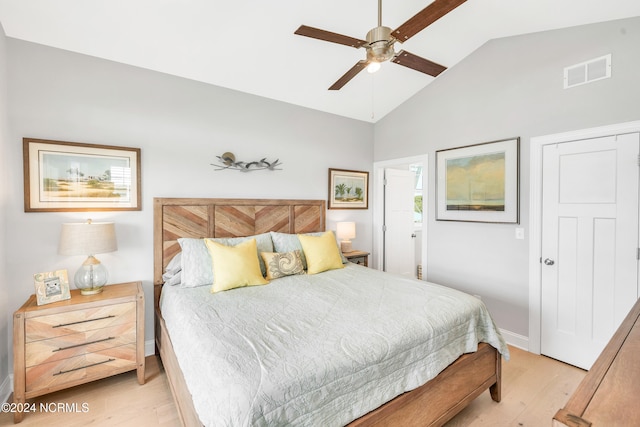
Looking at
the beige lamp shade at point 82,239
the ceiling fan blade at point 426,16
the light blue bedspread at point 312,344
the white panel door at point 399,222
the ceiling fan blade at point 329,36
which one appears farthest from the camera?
the white panel door at point 399,222

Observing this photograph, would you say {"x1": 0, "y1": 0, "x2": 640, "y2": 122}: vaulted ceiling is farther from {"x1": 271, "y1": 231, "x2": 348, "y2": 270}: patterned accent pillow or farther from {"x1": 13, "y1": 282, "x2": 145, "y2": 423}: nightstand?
{"x1": 13, "y1": 282, "x2": 145, "y2": 423}: nightstand

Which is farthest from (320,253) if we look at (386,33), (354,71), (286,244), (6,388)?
(6,388)

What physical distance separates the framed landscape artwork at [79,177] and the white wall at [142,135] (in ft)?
0.22

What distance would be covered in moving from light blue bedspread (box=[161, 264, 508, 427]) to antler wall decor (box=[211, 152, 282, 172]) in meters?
1.40

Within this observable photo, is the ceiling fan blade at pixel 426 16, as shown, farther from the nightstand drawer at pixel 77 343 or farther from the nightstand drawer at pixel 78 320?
the nightstand drawer at pixel 77 343

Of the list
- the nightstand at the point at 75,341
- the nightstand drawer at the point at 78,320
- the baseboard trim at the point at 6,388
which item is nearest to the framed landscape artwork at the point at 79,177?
the nightstand at the point at 75,341

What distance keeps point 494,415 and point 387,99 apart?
3.43 metres

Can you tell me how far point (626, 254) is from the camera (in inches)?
90.7

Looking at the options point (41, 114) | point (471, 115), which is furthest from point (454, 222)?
point (41, 114)

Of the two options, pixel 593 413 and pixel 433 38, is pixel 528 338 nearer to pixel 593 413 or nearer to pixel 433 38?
pixel 593 413

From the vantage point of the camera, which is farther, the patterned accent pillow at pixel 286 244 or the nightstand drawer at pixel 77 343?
the patterned accent pillow at pixel 286 244

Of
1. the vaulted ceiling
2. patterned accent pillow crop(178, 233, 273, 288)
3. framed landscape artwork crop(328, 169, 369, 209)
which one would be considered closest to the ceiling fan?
the vaulted ceiling

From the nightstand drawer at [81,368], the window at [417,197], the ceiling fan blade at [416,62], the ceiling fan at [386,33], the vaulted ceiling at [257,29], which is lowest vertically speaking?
the nightstand drawer at [81,368]

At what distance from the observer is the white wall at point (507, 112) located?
234 centimetres
